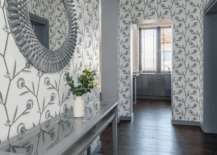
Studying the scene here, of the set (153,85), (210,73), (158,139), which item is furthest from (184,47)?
(153,85)

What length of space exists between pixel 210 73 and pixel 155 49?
381 centimetres

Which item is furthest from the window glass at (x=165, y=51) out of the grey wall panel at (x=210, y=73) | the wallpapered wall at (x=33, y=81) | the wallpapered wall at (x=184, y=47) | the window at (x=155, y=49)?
Answer: the wallpapered wall at (x=33, y=81)

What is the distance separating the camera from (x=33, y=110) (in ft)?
3.69

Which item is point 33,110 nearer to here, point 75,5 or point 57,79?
point 57,79

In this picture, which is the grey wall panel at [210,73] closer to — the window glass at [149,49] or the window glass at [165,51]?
the window glass at [165,51]

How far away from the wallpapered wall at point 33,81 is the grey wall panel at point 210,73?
7.03ft

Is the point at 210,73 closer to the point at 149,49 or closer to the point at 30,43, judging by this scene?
the point at 30,43

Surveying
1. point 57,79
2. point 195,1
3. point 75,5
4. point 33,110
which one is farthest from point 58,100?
point 195,1

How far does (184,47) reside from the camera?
3.30m

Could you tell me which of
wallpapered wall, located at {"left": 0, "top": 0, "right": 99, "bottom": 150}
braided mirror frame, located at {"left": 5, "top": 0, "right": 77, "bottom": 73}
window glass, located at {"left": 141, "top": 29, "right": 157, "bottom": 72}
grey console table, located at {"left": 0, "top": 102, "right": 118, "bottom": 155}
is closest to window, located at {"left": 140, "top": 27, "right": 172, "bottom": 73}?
window glass, located at {"left": 141, "top": 29, "right": 157, "bottom": 72}

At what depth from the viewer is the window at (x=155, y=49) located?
6434 millimetres

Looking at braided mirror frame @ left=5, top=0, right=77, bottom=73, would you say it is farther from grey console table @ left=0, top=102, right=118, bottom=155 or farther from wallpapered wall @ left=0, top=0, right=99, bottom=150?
grey console table @ left=0, top=102, right=118, bottom=155

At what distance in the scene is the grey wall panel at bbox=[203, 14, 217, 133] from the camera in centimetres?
284

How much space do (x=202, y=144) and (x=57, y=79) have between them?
223 cm
